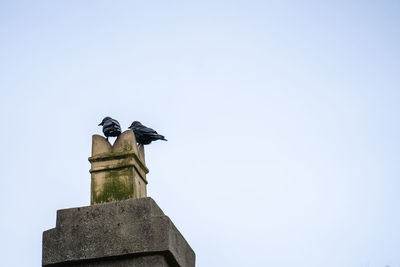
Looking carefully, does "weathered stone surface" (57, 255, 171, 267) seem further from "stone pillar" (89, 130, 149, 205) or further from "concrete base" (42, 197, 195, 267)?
"stone pillar" (89, 130, 149, 205)

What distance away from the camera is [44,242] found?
17.6 ft

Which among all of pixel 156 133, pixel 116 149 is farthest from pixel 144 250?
pixel 156 133

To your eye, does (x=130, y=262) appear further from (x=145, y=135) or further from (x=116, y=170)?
(x=145, y=135)

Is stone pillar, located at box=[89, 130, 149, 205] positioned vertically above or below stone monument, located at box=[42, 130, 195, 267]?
above

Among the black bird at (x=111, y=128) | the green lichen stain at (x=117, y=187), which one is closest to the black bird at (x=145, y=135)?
the black bird at (x=111, y=128)

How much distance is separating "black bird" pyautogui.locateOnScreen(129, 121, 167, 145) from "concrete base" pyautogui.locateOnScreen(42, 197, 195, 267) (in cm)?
99

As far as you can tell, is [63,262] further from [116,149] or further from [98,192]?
[116,149]

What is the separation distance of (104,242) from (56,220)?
1.56 ft

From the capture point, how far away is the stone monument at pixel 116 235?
17.0 ft

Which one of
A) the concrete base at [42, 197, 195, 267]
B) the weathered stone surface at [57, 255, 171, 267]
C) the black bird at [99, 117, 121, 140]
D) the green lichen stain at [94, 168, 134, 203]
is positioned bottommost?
the weathered stone surface at [57, 255, 171, 267]

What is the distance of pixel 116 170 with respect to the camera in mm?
5766

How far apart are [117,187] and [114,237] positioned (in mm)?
551

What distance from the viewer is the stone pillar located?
567 centimetres

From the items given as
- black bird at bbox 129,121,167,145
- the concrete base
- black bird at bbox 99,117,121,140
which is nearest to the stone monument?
the concrete base
